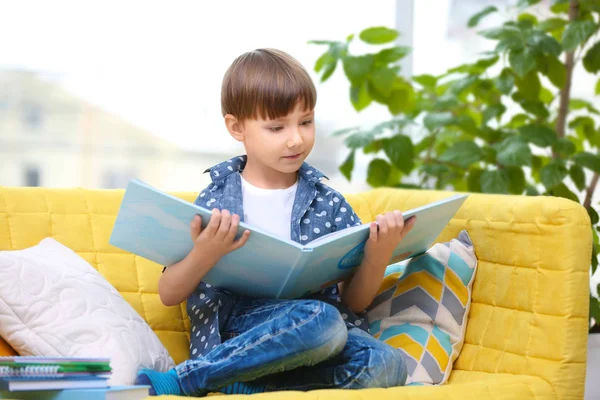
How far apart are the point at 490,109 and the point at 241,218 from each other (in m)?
1.28

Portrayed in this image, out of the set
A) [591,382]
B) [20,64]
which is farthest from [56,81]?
[591,382]

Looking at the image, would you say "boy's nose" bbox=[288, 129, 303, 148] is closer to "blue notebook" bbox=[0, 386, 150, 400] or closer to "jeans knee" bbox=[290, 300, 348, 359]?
"jeans knee" bbox=[290, 300, 348, 359]

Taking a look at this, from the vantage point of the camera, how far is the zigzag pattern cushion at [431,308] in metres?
1.57

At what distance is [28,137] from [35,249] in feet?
5.15

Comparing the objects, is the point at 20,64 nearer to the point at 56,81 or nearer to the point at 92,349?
the point at 56,81

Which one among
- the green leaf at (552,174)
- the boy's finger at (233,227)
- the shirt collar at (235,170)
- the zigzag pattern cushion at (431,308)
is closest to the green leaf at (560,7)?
the green leaf at (552,174)

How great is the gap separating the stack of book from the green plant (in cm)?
150

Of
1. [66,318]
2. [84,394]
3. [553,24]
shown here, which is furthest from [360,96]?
[84,394]

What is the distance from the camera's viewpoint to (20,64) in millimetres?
2779

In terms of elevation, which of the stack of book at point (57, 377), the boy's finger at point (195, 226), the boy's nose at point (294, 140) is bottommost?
the stack of book at point (57, 377)

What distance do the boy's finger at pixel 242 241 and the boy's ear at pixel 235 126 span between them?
1.15 feet

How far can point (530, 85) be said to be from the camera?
2.46m

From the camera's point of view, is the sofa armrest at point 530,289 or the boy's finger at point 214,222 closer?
the boy's finger at point 214,222

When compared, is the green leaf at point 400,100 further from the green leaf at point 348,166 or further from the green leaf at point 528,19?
the green leaf at point 528,19
